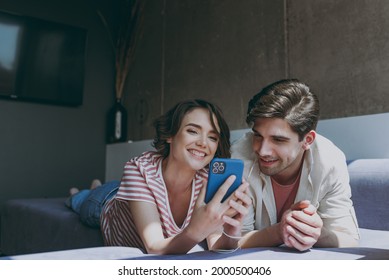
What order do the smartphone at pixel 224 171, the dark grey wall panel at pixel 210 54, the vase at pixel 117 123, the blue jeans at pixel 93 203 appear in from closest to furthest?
the smartphone at pixel 224 171 → the blue jeans at pixel 93 203 → the dark grey wall panel at pixel 210 54 → the vase at pixel 117 123

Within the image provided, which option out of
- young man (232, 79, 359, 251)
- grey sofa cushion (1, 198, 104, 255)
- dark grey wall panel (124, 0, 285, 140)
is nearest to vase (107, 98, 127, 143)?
dark grey wall panel (124, 0, 285, 140)

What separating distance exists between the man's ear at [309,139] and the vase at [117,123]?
2.44m

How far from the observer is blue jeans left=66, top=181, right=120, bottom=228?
5.29 feet

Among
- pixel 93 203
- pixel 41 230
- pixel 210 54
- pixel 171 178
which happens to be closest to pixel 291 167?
pixel 171 178

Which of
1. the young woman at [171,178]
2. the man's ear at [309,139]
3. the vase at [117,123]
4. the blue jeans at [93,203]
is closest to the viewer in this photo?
the young woman at [171,178]

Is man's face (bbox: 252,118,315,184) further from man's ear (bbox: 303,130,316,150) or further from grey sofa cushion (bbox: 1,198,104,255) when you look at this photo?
grey sofa cushion (bbox: 1,198,104,255)

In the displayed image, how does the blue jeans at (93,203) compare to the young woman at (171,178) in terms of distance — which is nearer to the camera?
the young woman at (171,178)

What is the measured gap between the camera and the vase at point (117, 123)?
335 cm

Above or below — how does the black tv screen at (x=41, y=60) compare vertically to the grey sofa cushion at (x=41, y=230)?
above

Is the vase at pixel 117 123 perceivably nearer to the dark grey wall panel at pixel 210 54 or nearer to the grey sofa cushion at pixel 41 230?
the dark grey wall panel at pixel 210 54

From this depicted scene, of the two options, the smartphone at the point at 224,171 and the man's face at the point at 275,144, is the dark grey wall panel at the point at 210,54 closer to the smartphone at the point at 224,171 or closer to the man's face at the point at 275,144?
the man's face at the point at 275,144

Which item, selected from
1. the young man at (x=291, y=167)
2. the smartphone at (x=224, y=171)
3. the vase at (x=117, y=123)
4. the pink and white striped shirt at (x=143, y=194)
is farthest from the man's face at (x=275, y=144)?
the vase at (x=117, y=123)

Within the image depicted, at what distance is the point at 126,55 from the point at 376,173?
2.65 metres

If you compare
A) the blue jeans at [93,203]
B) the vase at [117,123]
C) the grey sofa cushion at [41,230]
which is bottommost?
the grey sofa cushion at [41,230]
